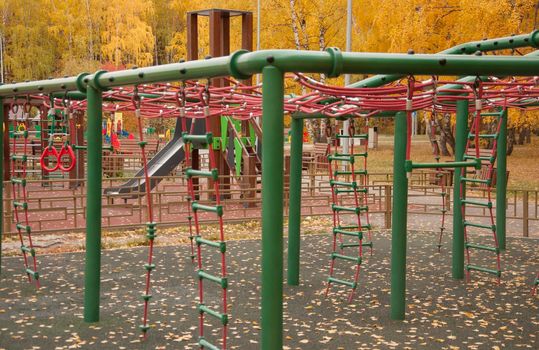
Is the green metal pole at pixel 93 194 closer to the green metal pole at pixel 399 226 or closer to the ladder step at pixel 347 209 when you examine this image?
the ladder step at pixel 347 209

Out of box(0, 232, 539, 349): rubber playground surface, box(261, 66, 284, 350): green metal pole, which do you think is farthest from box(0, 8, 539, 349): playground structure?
box(0, 232, 539, 349): rubber playground surface

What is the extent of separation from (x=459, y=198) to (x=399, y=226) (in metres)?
1.98

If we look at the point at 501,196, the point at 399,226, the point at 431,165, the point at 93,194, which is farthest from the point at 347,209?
the point at 501,196

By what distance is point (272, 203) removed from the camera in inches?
192

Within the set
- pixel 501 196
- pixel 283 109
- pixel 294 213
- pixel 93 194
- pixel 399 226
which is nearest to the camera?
pixel 283 109

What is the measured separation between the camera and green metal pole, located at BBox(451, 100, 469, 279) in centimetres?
905

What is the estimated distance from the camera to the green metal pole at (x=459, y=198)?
905 cm

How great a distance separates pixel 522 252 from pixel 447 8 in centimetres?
1471

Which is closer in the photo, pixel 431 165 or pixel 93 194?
pixel 431 165

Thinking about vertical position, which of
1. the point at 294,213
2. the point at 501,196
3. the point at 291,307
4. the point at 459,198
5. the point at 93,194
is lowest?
the point at 291,307

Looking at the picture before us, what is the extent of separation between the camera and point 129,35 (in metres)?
50.8

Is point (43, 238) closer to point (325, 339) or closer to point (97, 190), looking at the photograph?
point (97, 190)

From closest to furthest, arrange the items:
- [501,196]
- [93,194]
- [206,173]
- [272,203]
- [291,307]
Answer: [272,203] → [206,173] → [93,194] → [291,307] → [501,196]

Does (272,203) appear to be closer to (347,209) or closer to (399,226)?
(399,226)
